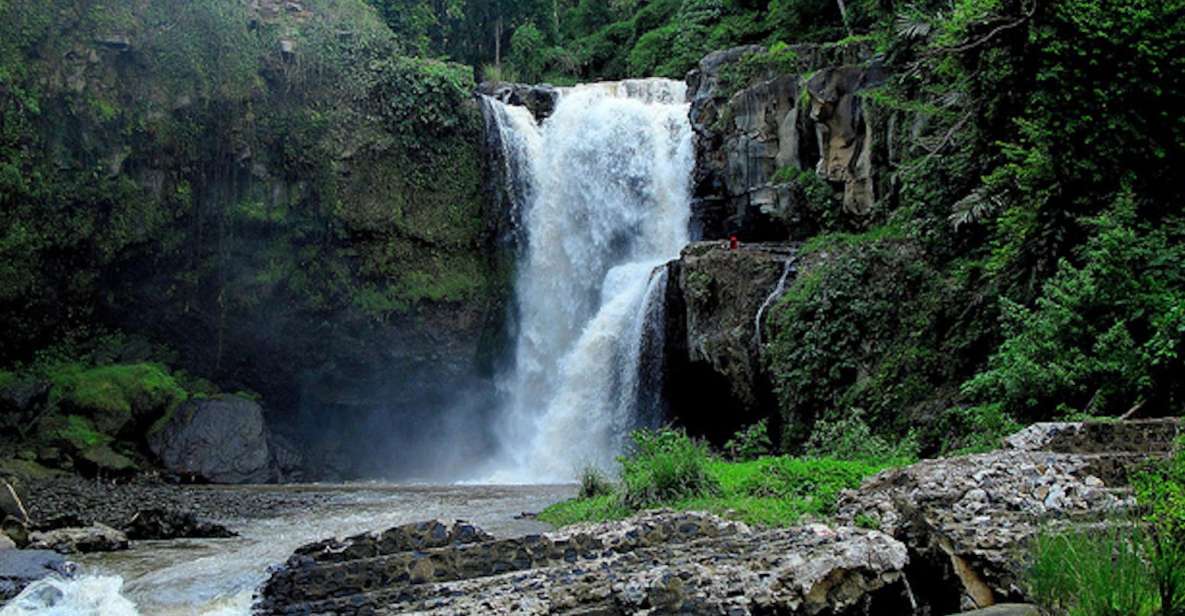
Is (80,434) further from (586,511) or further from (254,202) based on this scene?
(586,511)

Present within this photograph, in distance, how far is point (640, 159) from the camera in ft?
86.4

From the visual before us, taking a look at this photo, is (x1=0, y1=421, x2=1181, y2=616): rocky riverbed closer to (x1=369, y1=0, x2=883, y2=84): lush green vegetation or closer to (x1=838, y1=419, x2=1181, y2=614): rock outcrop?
(x1=838, y1=419, x2=1181, y2=614): rock outcrop

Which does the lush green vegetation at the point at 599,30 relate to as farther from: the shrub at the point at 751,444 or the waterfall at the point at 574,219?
the shrub at the point at 751,444

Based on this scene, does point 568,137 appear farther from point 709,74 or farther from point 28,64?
point 28,64

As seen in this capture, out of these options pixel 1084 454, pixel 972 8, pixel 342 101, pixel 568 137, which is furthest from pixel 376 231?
pixel 1084 454

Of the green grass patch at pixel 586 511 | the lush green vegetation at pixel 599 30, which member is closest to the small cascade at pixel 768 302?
the green grass patch at pixel 586 511

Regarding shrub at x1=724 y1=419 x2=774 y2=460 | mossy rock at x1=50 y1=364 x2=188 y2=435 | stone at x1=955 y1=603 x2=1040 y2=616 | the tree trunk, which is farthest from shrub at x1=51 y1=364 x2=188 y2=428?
the tree trunk

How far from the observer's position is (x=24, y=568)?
9273 mm

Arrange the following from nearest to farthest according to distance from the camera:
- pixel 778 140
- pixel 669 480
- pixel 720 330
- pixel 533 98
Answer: pixel 669 480, pixel 720 330, pixel 778 140, pixel 533 98

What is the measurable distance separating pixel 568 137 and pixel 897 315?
1348 cm

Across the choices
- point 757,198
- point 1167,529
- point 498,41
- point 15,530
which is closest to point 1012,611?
point 1167,529

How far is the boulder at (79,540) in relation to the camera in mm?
11586

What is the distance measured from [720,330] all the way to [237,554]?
36.1 feet

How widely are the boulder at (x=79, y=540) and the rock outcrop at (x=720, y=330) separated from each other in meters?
11.5
